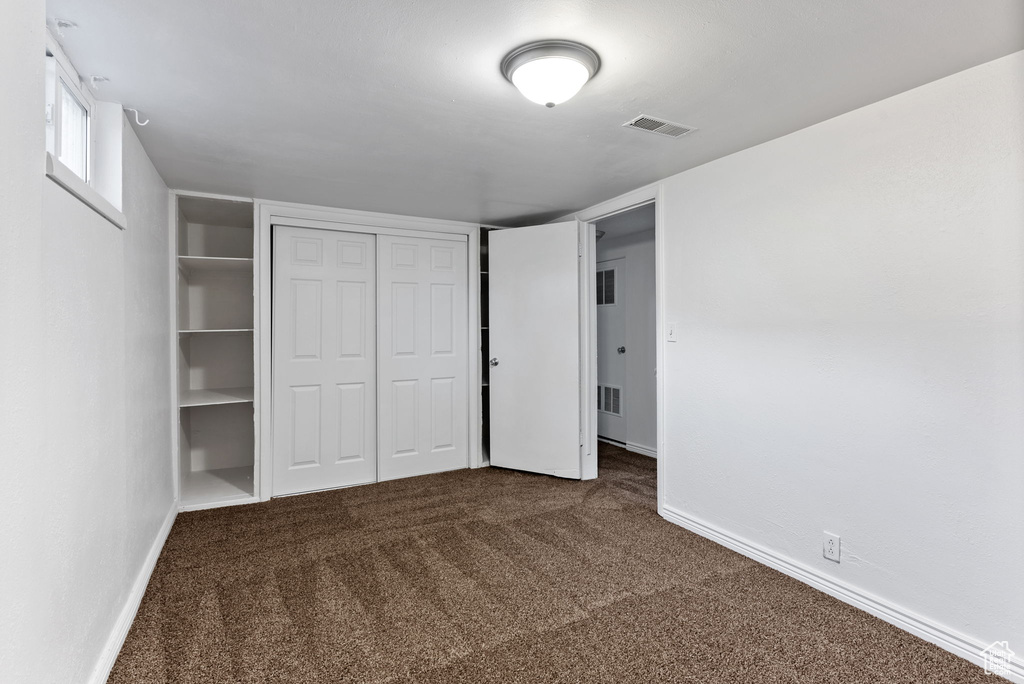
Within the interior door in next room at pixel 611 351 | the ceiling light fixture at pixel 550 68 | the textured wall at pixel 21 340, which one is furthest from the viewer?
the interior door in next room at pixel 611 351

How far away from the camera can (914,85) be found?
2.04m

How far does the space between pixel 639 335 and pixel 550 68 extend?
3738mm

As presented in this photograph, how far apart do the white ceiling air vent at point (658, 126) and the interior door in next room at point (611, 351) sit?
9.56 feet

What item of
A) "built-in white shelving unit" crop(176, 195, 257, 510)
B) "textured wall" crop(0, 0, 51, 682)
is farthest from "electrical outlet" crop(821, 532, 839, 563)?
"built-in white shelving unit" crop(176, 195, 257, 510)

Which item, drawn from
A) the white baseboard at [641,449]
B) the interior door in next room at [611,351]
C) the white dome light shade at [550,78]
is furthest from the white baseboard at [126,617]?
the interior door in next room at [611,351]

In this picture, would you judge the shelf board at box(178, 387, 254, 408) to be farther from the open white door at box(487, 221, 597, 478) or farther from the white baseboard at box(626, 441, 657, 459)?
the white baseboard at box(626, 441, 657, 459)

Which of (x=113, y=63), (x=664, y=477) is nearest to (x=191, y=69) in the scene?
(x=113, y=63)

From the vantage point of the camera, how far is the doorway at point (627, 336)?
507cm

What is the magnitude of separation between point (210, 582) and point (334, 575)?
1.88ft

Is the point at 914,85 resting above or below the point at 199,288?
above

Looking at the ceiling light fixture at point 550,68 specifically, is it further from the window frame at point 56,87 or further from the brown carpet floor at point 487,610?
the brown carpet floor at point 487,610

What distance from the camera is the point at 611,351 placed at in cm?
564

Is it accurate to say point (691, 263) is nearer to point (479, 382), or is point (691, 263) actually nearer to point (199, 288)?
point (479, 382)

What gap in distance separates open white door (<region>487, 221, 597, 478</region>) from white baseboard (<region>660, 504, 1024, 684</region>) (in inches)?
52.4
